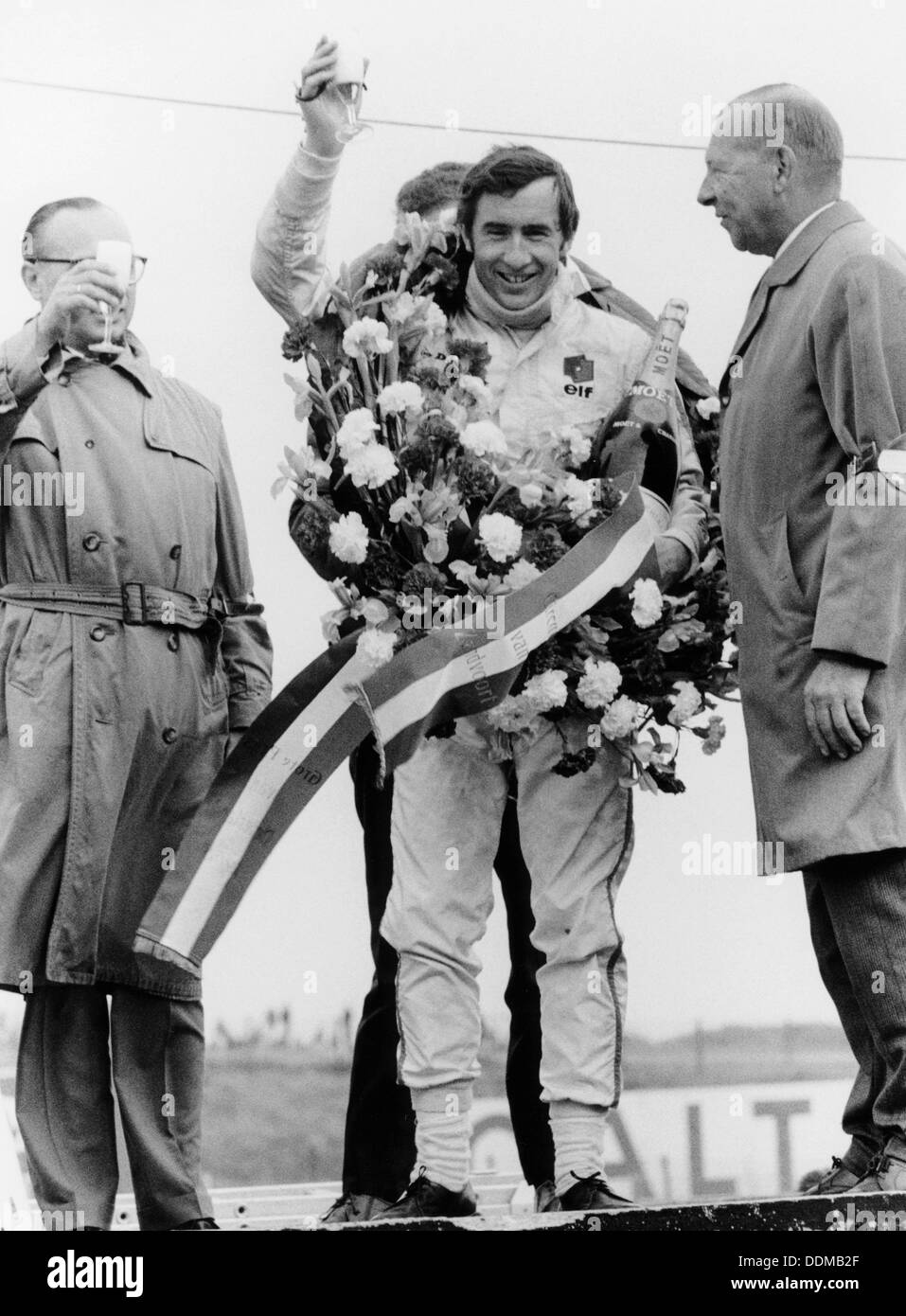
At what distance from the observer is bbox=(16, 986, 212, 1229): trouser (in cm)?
391

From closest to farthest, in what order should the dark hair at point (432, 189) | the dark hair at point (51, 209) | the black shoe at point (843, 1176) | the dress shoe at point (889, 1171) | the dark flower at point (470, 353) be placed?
the dress shoe at point (889, 1171) → the black shoe at point (843, 1176) → the dark flower at point (470, 353) → the dark hair at point (51, 209) → the dark hair at point (432, 189)

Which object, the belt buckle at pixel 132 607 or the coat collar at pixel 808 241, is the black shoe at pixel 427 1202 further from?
the coat collar at pixel 808 241

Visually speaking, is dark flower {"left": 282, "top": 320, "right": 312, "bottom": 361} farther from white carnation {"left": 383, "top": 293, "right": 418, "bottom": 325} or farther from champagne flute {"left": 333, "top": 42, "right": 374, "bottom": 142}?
champagne flute {"left": 333, "top": 42, "right": 374, "bottom": 142}

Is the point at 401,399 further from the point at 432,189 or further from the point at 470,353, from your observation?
the point at 432,189

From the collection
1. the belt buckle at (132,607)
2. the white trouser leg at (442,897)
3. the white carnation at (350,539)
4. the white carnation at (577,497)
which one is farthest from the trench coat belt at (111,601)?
the white carnation at (577,497)

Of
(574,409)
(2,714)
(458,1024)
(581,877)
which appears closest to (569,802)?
(581,877)

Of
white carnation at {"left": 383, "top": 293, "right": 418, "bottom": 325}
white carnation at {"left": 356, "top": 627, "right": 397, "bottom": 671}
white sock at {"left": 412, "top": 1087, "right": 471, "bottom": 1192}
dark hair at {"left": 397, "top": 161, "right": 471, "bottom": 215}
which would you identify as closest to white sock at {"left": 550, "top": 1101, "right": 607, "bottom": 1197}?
white sock at {"left": 412, "top": 1087, "right": 471, "bottom": 1192}

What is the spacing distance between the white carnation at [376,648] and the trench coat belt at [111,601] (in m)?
0.40

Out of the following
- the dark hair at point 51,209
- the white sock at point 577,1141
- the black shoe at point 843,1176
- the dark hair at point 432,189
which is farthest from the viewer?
the dark hair at point 432,189

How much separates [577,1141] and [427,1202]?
0.26m

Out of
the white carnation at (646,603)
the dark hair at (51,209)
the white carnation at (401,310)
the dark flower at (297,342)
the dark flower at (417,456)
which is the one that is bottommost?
the white carnation at (646,603)

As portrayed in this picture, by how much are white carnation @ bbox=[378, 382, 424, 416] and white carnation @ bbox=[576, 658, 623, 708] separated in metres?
0.52

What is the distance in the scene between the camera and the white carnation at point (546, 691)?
3873 mm
